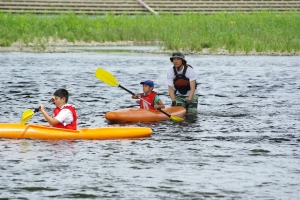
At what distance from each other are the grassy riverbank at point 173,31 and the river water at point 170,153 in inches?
400

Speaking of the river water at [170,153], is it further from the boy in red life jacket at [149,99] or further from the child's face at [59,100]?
the child's face at [59,100]

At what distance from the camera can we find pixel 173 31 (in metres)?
34.1

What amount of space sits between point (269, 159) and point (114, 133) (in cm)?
258

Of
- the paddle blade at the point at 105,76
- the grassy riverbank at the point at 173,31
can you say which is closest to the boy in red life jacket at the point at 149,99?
the paddle blade at the point at 105,76

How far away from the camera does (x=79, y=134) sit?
41.4 feet

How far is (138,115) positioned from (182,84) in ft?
4.04

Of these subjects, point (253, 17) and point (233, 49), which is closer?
point (233, 49)

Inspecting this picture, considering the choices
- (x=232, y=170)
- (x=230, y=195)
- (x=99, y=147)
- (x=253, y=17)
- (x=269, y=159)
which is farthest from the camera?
(x=253, y=17)

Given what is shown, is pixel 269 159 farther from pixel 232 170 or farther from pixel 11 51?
pixel 11 51

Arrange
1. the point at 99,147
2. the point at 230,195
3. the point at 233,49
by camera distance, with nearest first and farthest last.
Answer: the point at 230,195
the point at 99,147
the point at 233,49

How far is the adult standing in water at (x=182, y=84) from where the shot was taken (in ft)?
50.4

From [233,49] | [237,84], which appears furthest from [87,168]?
[233,49]

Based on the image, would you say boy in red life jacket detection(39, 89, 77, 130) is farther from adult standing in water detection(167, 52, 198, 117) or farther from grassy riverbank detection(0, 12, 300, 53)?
grassy riverbank detection(0, 12, 300, 53)

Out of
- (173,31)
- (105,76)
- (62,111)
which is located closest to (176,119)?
(105,76)
